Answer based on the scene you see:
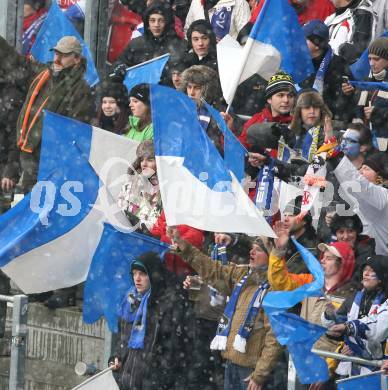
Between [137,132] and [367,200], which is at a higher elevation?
[137,132]

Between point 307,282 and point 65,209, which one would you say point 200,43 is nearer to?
point 65,209

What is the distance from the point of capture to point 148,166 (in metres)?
12.1

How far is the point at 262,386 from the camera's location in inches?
429

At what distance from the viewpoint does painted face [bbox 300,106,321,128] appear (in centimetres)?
1182

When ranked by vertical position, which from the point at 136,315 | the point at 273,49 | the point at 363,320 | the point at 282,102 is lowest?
the point at 136,315

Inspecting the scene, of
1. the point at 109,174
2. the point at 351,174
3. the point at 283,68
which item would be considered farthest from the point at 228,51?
the point at 351,174

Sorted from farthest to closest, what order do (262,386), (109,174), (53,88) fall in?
(53,88) < (109,174) < (262,386)

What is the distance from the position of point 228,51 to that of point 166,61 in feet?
3.71

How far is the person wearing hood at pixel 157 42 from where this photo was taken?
47.0 feet

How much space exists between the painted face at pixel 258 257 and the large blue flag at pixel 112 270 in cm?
101

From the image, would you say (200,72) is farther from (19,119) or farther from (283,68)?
(19,119)

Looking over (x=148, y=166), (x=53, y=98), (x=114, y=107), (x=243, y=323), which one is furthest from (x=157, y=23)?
(x=243, y=323)

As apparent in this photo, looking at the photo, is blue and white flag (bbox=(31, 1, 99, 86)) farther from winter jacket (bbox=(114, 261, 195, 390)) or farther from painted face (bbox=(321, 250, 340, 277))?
painted face (bbox=(321, 250, 340, 277))

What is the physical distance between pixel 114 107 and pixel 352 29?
2.33m
